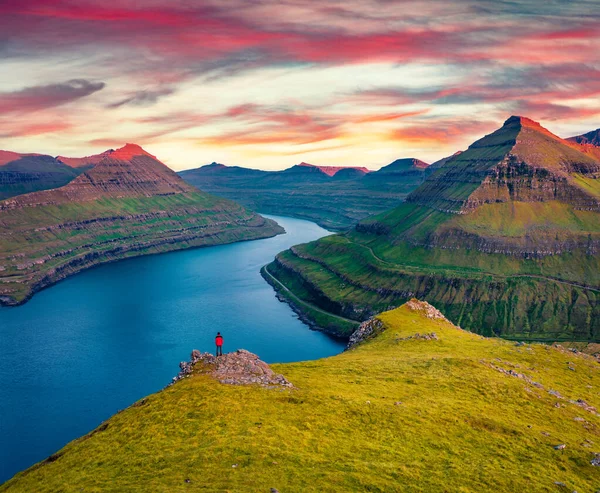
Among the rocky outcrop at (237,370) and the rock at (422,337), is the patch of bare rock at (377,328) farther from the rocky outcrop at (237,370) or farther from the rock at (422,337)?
the rocky outcrop at (237,370)

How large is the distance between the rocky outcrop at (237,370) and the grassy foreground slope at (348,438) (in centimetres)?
173

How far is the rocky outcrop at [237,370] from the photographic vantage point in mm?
72438

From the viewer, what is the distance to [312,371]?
90312 mm

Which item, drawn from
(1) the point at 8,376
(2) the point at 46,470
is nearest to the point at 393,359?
(2) the point at 46,470

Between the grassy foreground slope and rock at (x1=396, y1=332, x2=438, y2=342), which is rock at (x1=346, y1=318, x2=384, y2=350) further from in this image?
the grassy foreground slope

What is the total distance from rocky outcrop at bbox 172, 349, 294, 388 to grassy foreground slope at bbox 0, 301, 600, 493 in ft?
5.69

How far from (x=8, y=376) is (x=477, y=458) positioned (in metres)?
199

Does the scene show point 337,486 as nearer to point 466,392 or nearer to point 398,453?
point 398,453

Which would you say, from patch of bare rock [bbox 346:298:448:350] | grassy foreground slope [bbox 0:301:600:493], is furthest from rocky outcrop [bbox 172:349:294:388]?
patch of bare rock [bbox 346:298:448:350]

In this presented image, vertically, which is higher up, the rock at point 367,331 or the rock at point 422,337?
the rock at point 422,337

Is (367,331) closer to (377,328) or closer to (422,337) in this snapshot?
(377,328)

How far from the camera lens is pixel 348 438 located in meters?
58.7

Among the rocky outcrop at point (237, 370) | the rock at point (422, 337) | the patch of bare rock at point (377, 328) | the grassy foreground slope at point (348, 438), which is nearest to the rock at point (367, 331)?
the patch of bare rock at point (377, 328)

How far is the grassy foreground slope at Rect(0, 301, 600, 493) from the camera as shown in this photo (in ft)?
166
